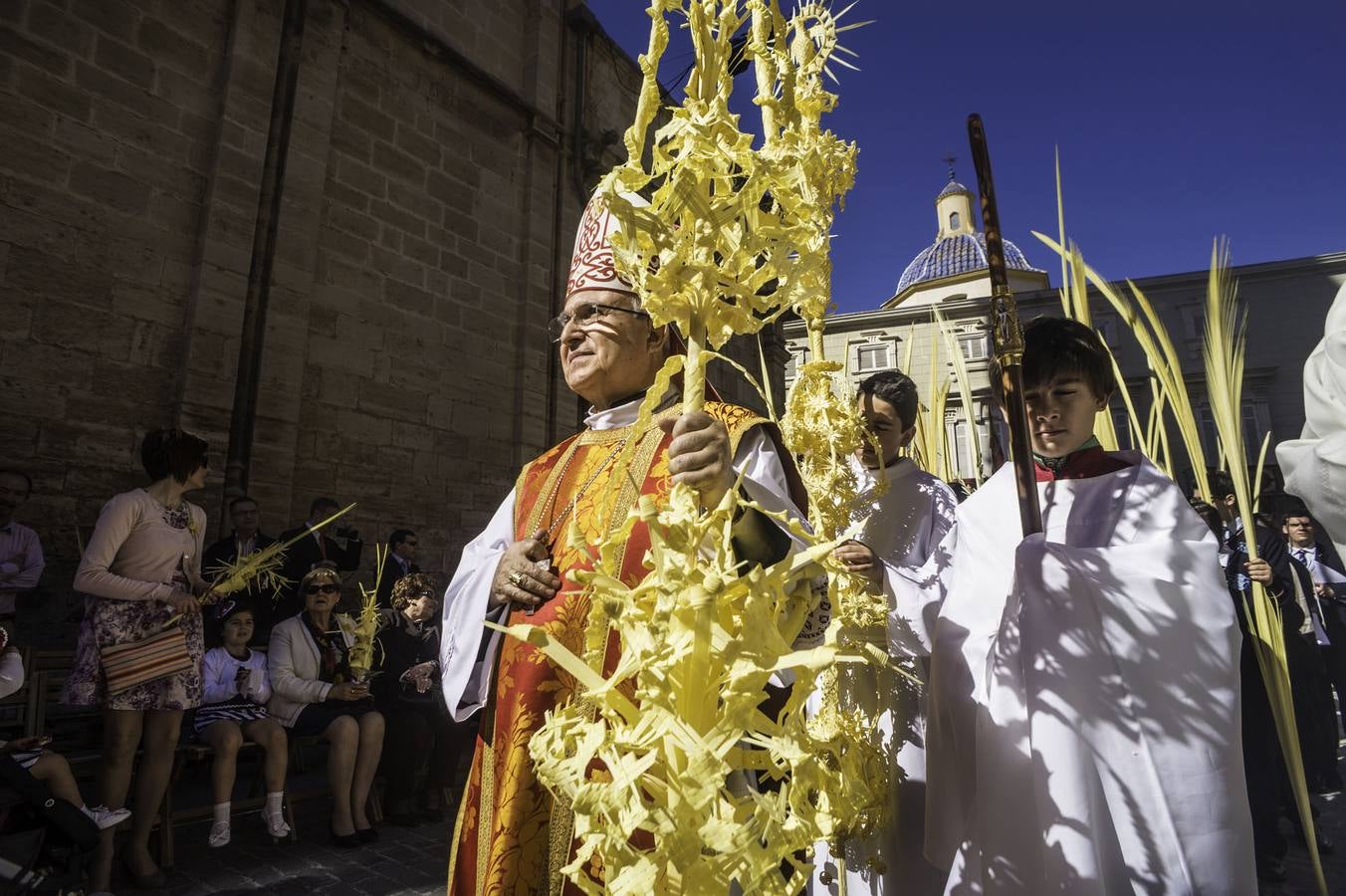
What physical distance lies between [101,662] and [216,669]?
86cm

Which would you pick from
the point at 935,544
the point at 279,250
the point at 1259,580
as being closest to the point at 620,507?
the point at 935,544

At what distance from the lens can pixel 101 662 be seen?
331 cm

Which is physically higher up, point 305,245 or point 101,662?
point 305,245

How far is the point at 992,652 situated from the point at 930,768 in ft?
1.17

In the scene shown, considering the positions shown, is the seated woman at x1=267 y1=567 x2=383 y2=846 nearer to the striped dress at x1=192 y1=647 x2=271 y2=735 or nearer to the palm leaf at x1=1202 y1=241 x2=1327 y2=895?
the striped dress at x1=192 y1=647 x2=271 y2=735

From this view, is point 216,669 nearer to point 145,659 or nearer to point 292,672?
point 292,672

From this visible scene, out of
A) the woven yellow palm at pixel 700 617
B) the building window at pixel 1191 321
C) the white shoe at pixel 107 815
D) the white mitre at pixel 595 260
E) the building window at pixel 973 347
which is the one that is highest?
the building window at pixel 1191 321

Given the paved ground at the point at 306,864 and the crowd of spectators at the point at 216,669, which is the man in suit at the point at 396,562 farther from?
the paved ground at the point at 306,864

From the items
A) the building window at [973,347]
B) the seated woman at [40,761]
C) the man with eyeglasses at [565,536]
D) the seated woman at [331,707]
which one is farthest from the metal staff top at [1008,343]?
the building window at [973,347]

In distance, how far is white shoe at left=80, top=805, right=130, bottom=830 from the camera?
10.2 ft

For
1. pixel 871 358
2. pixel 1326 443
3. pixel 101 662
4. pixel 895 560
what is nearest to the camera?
pixel 1326 443

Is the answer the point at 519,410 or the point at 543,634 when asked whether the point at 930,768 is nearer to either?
the point at 543,634

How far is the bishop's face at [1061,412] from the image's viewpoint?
6.01ft

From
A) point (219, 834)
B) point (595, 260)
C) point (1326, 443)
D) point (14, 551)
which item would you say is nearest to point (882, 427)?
point (1326, 443)
